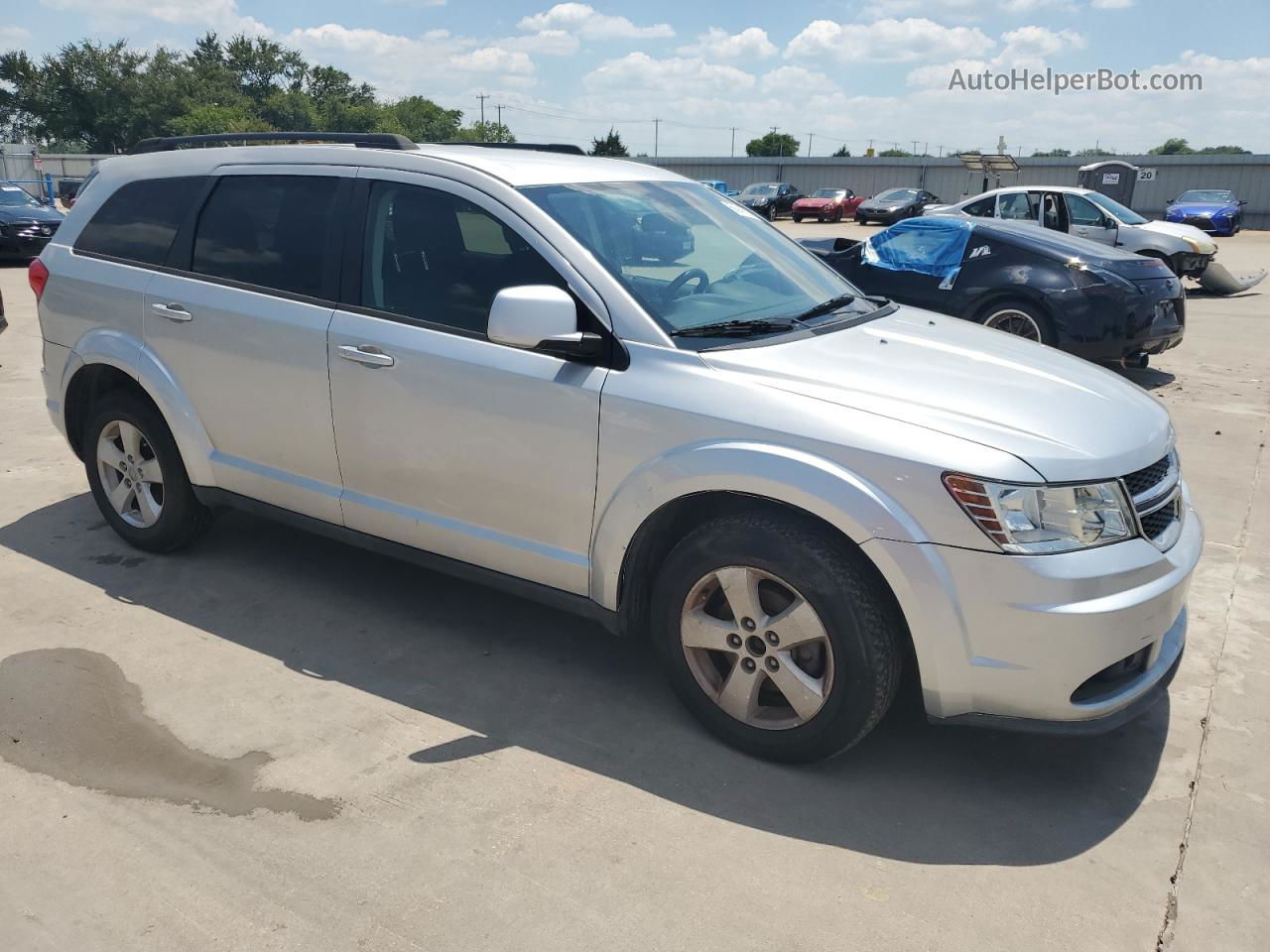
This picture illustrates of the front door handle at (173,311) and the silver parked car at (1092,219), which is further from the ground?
the front door handle at (173,311)

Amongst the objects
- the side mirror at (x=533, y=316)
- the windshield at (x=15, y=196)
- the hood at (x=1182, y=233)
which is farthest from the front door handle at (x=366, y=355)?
the windshield at (x=15, y=196)

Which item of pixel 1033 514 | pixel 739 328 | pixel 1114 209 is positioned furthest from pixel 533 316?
pixel 1114 209

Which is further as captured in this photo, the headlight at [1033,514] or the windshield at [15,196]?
the windshield at [15,196]

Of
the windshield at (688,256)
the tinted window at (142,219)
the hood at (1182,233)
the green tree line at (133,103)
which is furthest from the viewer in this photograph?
the green tree line at (133,103)

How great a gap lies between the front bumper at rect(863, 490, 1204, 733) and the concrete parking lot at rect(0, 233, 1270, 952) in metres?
0.39

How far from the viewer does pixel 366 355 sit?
146 inches

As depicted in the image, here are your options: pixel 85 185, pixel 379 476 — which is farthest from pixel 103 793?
pixel 85 185

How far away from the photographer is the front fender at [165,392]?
14.3ft

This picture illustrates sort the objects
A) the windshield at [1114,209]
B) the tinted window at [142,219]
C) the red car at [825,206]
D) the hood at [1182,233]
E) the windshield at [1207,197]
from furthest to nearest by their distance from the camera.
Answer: the red car at [825,206] < the windshield at [1207,197] < the hood at [1182,233] < the windshield at [1114,209] < the tinted window at [142,219]

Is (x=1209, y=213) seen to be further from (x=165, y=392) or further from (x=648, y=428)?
(x=165, y=392)

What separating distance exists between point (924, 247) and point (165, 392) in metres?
6.69

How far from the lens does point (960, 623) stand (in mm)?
2766

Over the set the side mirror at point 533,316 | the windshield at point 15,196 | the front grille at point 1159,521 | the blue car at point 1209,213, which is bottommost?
the blue car at point 1209,213

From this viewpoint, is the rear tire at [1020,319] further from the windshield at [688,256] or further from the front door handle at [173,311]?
the front door handle at [173,311]
